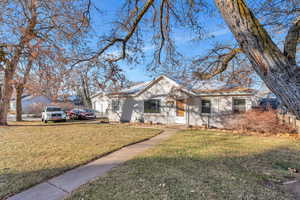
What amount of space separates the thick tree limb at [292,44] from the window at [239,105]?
9.83 meters

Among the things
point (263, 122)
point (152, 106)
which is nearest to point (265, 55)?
point (263, 122)

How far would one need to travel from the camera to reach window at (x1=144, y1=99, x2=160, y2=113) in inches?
564

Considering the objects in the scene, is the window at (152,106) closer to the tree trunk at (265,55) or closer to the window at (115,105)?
the window at (115,105)

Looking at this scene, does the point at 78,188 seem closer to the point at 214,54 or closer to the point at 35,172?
the point at 35,172

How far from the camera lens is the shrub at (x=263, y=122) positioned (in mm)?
8938

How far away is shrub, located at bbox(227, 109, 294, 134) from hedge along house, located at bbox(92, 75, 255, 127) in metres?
1.45

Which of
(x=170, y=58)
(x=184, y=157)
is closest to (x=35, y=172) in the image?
(x=184, y=157)

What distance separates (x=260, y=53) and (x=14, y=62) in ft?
43.2

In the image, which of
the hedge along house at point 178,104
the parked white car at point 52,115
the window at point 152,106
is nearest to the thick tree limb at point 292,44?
the hedge along house at point 178,104

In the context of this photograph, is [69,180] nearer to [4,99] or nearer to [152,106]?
[152,106]

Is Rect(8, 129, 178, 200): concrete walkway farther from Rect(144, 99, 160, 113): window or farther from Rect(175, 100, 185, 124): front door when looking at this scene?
Rect(144, 99, 160, 113): window

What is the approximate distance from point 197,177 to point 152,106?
439 inches

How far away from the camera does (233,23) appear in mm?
2201

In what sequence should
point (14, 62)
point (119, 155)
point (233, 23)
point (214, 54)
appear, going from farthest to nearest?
point (14, 62) < point (214, 54) < point (119, 155) < point (233, 23)
